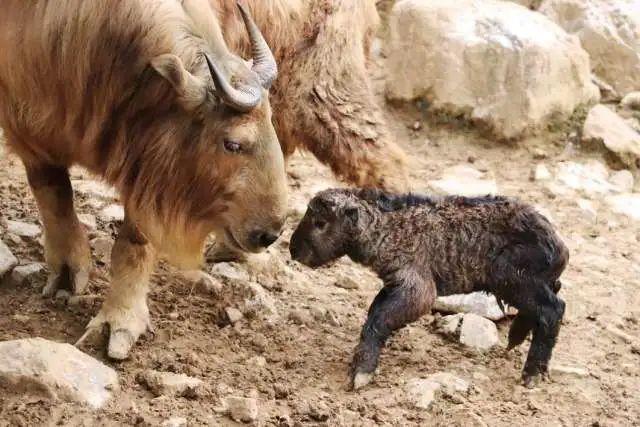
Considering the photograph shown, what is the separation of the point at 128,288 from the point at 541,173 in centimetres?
345

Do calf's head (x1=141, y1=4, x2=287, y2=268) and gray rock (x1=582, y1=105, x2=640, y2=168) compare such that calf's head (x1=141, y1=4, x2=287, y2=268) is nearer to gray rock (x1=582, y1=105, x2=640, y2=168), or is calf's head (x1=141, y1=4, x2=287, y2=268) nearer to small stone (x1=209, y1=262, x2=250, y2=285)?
small stone (x1=209, y1=262, x2=250, y2=285)

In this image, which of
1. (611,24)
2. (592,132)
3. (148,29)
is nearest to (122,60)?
(148,29)

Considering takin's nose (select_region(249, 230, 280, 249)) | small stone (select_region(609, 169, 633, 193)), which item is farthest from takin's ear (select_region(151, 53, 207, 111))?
small stone (select_region(609, 169, 633, 193))

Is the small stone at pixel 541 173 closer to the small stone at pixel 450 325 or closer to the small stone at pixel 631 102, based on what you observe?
the small stone at pixel 631 102

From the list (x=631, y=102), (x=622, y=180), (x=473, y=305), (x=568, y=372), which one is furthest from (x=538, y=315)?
(x=631, y=102)

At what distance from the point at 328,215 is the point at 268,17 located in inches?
44.9

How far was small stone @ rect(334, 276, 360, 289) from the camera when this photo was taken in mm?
5531

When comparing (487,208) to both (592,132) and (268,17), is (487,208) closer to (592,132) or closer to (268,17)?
(268,17)

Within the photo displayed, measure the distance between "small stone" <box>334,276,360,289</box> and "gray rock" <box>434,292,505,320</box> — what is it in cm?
53

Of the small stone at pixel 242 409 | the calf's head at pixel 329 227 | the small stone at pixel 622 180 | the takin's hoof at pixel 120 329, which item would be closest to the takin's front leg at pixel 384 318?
the calf's head at pixel 329 227

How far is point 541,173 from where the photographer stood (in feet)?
23.5

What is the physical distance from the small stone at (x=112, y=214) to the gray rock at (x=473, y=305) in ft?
6.48

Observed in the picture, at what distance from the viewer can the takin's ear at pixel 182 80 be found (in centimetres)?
399

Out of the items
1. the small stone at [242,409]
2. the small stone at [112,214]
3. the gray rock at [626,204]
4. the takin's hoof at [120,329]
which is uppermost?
the small stone at [242,409]
